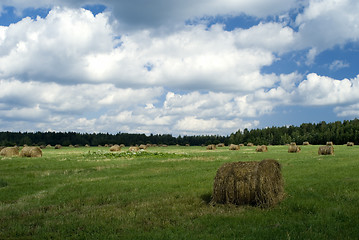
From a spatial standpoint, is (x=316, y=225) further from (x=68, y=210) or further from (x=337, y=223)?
(x=68, y=210)

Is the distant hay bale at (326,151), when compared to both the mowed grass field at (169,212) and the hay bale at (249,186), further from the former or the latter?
the hay bale at (249,186)

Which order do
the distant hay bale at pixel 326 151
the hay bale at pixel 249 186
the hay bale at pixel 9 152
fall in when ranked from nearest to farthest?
the hay bale at pixel 249 186 < the distant hay bale at pixel 326 151 < the hay bale at pixel 9 152

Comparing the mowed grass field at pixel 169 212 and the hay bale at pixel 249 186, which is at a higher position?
the hay bale at pixel 249 186

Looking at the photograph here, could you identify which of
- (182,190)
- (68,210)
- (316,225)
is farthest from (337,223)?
(68,210)

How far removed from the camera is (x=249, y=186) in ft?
40.5

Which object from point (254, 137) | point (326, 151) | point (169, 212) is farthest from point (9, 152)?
point (254, 137)

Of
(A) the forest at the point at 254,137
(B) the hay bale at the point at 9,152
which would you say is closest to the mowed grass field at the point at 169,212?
(B) the hay bale at the point at 9,152

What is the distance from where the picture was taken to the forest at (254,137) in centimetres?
11762

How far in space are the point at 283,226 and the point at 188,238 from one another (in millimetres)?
2986

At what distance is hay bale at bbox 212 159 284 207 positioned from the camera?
12.1 m

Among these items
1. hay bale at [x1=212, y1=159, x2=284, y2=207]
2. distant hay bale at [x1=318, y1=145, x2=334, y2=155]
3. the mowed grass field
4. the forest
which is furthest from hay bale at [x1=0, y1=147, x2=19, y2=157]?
the forest

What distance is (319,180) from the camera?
1680 cm

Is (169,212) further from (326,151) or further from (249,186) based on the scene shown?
(326,151)

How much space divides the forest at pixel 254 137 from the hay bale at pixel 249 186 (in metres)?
107
